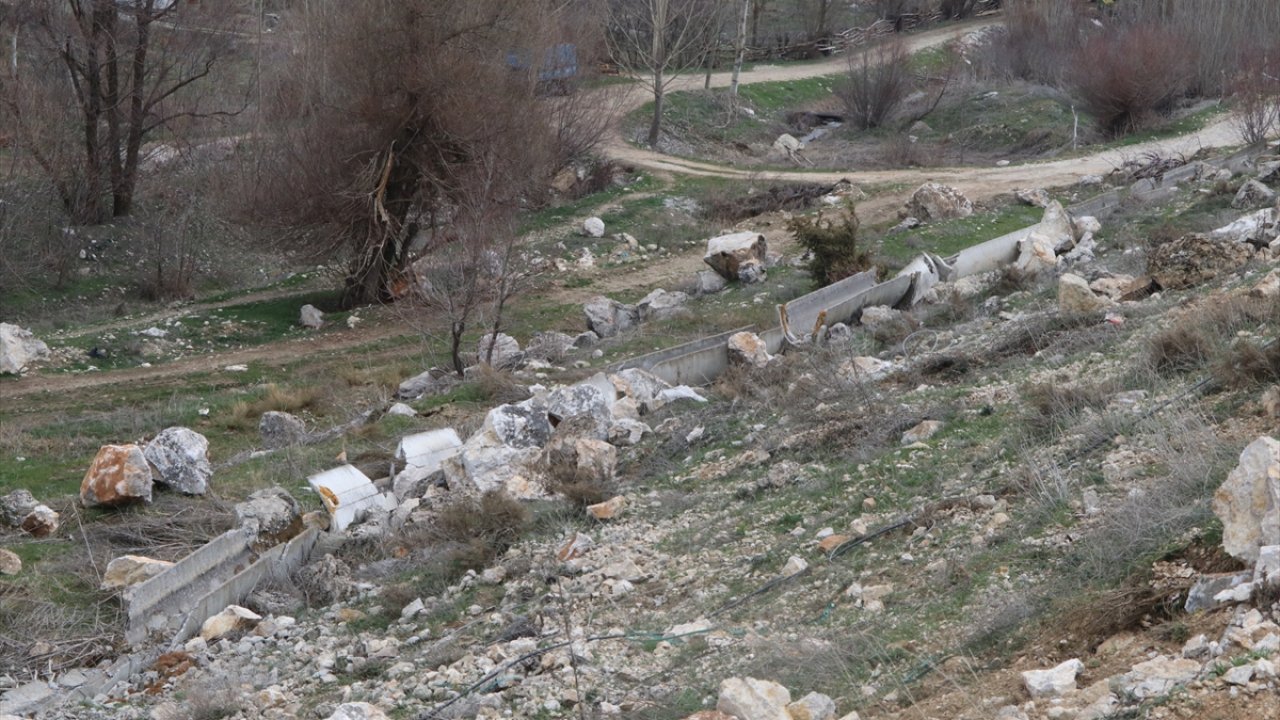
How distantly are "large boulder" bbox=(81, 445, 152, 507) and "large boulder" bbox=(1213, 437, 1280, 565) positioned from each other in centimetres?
867

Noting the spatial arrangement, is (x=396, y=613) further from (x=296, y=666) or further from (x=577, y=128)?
(x=577, y=128)

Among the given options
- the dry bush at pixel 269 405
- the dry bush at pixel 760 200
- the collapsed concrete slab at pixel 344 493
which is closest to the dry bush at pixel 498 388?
the dry bush at pixel 269 405

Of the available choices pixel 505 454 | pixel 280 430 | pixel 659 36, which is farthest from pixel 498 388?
pixel 659 36

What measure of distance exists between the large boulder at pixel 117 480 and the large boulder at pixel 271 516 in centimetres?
115

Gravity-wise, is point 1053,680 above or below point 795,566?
above

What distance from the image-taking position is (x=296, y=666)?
7.65 metres

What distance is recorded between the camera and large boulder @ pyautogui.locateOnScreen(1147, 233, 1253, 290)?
10.9m

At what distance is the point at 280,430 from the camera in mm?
13305

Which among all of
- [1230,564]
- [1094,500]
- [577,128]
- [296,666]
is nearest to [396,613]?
[296,666]

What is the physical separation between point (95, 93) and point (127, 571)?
50.5ft

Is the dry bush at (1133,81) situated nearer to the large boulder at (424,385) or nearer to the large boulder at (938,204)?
the large boulder at (938,204)

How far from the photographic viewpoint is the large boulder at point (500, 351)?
49.4ft

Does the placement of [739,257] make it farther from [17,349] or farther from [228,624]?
[228,624]

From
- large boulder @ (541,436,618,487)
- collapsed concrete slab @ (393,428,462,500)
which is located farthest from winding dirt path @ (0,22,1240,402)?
large boulder @ (541,436,618,487)
